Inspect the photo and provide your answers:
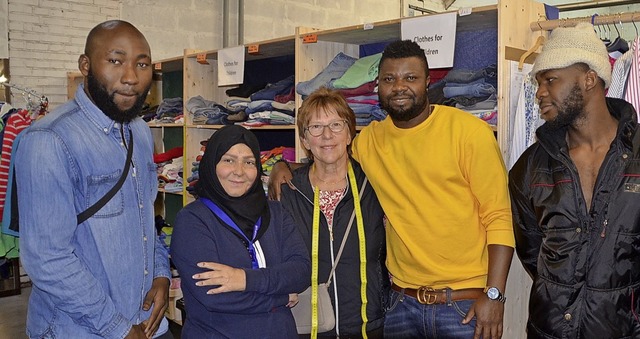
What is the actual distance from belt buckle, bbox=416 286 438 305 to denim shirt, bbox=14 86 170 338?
97 centimetres

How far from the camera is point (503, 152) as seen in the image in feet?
8.32

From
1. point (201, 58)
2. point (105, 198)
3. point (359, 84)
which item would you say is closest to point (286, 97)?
point (359, 84)

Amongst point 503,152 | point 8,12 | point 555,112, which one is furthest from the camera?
point 8,12

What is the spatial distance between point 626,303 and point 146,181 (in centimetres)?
162

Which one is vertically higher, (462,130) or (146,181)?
(462,130)

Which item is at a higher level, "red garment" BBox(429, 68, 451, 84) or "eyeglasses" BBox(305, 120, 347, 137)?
"red garment" BBox(429, 68, 451, 84)

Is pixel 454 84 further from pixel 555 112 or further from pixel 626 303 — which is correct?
pixel 626 303

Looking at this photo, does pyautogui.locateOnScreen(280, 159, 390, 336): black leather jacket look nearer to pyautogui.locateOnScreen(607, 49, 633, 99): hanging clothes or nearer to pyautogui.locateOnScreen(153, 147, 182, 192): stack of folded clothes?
Answer: pyautogui.locateOnScreen(607, 49, 633, 99): hanging clothes

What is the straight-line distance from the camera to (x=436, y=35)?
2.64 m

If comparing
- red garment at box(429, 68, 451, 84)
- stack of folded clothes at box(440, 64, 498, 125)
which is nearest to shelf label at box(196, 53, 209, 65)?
red garment at box(429, 68, 451, 84)

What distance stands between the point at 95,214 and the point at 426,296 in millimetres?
1193

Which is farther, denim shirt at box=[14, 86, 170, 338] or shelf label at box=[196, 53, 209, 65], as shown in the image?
shelf label at box=[196, 53, 209, 65]

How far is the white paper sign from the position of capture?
3803 millimetres

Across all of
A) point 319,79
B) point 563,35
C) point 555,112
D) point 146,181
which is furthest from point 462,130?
point 319,79
